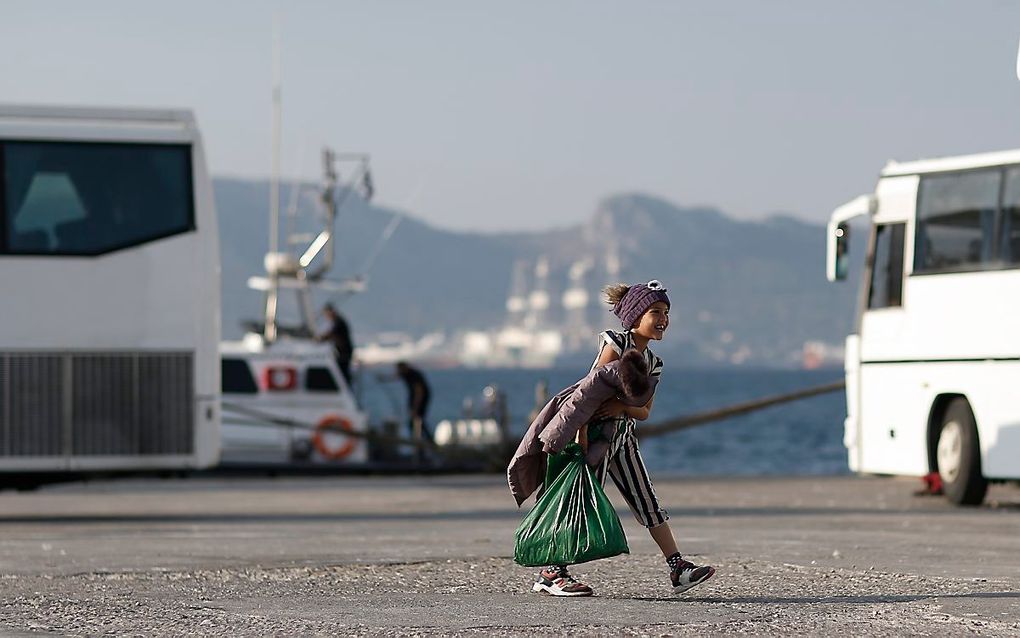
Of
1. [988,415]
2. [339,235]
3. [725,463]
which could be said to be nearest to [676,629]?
[988,415]

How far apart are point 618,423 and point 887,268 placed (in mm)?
11027

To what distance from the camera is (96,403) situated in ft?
62.2

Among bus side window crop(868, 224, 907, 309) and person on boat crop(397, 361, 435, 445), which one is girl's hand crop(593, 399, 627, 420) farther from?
person on boat crop(397, 361, 435, 445)

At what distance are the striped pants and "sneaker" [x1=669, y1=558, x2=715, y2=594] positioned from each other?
0.86 feet

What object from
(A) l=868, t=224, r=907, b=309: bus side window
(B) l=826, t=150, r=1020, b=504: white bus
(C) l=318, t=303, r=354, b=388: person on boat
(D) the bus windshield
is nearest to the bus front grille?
(D) the bus windshield

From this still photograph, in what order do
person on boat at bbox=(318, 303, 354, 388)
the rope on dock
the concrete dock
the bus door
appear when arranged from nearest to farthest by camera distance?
the concrete dock < the bus door < the rope on dock < person on boat at bbox=(318, 303, 354, 388)

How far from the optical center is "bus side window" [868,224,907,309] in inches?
808

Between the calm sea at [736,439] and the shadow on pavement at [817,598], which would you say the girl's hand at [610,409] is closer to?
the shadow on pavement at [817,598]

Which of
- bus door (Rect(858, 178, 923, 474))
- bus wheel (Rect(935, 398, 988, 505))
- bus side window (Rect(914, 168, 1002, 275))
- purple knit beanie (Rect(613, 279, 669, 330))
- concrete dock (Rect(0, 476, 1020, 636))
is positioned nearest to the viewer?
concrete dock (Rect(0, 476, 1020, 636))

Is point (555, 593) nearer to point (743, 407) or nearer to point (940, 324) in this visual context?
point (940, 324)

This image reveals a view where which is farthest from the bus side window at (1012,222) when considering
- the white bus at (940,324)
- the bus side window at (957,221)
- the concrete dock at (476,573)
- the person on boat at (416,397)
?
the person on boat at (416,397)

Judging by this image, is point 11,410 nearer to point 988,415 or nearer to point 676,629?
point 988,415

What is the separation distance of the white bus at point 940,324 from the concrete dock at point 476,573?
0.54 m

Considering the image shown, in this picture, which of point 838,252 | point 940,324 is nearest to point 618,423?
point 940,324
